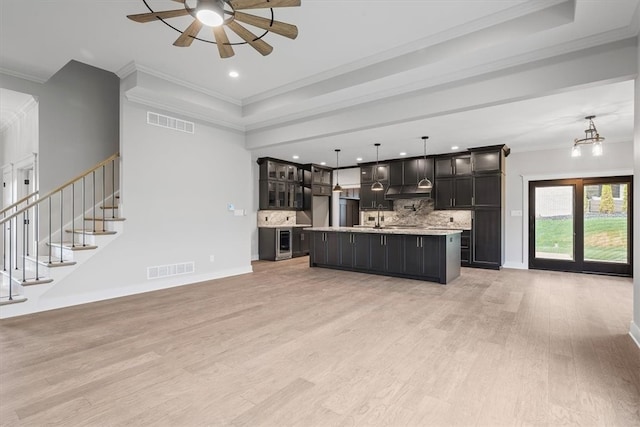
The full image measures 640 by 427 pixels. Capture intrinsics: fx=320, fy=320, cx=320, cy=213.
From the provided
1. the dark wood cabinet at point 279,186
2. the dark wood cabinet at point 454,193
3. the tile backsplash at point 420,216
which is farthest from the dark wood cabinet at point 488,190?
the dark wood cabinet at point 279,186

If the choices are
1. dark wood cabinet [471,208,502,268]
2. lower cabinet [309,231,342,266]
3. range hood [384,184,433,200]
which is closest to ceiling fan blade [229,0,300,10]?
lower cabinet [309,231,342,266]

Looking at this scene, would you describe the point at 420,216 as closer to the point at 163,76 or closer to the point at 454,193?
the point at 454,193

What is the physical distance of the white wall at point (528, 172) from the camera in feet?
22.1

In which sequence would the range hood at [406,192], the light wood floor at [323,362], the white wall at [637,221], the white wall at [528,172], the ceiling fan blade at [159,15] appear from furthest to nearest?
the range hood at [406,192] → the white wall at [528,172] → the white wall at [637,221] → the ceiling fan blade at [159,15] → the light wood floor at [323,362]

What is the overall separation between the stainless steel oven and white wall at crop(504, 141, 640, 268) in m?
5.46

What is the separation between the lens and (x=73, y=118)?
5.21 m

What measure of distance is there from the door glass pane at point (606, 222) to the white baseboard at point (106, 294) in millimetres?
7575

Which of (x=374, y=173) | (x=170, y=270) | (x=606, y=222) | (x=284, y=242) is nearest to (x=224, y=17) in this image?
(x=170, y=270)

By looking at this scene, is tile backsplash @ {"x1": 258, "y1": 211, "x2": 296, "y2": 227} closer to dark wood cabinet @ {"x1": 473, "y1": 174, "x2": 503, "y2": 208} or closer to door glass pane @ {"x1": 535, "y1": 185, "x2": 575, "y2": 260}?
dark wood cabinet @ {"x1": 473, "y1": 174, "x2": 503, "y2": 208}

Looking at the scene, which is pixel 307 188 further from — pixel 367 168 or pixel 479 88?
pixel 479 88

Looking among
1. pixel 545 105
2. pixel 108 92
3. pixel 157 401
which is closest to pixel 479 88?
pixel 545 105

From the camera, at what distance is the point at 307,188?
9.84m

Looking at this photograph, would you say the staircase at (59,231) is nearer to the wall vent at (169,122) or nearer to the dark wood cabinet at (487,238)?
the wall vent at (169,122)

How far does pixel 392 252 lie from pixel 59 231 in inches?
223
